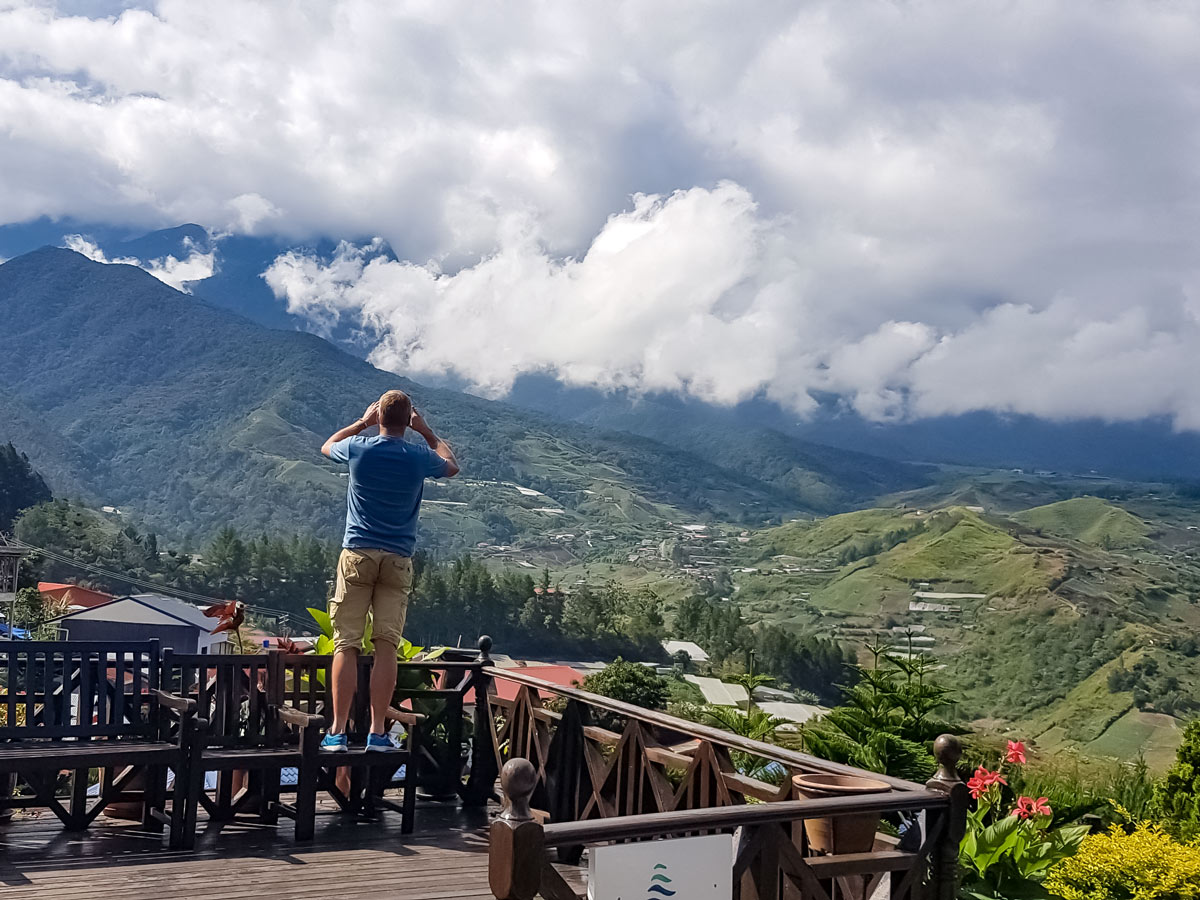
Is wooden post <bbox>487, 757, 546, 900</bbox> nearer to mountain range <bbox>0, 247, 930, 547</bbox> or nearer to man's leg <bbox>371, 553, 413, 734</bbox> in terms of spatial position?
man's leg <bbox>371, 553, 413, 734</bbox>

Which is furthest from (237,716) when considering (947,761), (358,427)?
(947,761)

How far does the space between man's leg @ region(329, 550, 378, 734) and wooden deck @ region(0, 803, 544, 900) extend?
654 millimetres

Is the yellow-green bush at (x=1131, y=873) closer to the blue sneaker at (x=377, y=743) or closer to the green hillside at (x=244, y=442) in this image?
the blue sneaker at (x=377, y=743)

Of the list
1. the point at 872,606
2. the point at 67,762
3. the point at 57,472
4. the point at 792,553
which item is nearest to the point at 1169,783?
the point at 67,762

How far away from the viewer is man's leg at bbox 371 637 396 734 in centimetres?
474

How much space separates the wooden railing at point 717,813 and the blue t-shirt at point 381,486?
42.3 inches

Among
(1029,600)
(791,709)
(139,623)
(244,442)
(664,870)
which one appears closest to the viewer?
(664,870)

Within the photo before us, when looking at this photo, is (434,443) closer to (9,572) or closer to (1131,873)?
(1131,873)

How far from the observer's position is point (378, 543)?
15.3 ft

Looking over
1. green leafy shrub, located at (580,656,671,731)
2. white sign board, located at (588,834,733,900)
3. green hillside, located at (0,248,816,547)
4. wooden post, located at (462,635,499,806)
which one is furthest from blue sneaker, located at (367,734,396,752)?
green hillside, located at (0,248,816,547)

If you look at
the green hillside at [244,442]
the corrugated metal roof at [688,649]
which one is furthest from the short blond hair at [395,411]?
the green hillside at [244,442]

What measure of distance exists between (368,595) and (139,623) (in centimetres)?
4196

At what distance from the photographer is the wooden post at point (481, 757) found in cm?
549

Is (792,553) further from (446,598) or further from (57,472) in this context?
(57,472)
